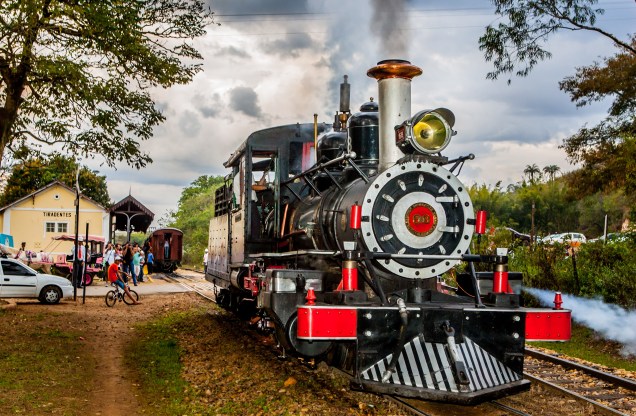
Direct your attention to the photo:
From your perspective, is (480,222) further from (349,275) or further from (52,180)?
(52,180)

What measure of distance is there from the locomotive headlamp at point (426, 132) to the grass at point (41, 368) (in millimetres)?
4267

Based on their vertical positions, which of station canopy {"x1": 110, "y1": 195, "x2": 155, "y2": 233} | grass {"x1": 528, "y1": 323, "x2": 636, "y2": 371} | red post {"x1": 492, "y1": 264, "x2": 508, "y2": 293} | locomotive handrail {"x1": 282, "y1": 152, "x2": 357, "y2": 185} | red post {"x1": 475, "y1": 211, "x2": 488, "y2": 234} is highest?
station canopy {"x1": 110, "y1": 195, "x2": 155, "y2": 233}

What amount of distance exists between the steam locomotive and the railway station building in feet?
126

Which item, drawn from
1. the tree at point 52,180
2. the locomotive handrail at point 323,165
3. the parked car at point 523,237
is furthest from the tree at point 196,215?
the locomotive handrail at point 323,165

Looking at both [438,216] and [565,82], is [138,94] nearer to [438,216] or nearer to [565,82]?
[438,216]

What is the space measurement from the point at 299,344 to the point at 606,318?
8.11 metres

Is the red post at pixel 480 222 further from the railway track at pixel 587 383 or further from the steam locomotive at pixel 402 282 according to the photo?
the railway track at pixel 587 383

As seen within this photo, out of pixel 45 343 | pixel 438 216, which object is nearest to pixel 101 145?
pixel 45 343

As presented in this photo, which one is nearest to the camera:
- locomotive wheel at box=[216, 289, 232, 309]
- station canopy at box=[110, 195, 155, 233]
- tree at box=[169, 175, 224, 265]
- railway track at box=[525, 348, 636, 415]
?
railway track at box=[525, 348, 636, 415]

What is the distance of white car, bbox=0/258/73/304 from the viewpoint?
17.8 meters

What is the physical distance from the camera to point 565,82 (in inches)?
923

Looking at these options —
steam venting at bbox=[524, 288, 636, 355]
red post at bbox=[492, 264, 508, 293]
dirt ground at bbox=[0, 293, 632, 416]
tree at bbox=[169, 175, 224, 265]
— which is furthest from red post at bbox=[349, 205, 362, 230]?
tree at bbox=[169, 175, 224, 265]

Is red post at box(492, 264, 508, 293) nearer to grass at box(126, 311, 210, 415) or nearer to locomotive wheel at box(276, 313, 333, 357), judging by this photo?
locomotive wheel at box(276, 313, 333, 357)

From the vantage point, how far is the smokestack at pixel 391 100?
6.98 metres
